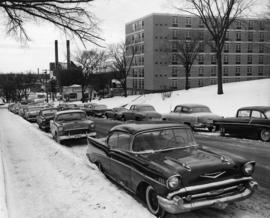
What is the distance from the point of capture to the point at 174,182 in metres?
4.96

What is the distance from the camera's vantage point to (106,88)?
270 feet

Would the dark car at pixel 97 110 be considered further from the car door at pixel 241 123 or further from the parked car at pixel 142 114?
the car door at pixel 241 123

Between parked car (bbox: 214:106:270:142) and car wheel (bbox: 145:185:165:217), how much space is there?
30.5ft

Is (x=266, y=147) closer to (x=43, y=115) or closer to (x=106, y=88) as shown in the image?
(x=43, y=115)

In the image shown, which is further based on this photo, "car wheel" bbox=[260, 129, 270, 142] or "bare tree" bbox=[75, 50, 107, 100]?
"bare tree" bbox=[75, 50, 107, 100]

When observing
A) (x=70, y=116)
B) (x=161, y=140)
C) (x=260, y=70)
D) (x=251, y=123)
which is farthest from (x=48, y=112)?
(x=260, y=70)

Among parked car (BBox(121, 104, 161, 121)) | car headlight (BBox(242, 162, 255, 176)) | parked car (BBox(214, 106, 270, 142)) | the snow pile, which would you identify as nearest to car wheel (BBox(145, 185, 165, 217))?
car headlight (BBox(242, 162, 255, 176))

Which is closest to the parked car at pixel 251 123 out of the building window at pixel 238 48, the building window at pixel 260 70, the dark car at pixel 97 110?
the dark car at pixel 97 110

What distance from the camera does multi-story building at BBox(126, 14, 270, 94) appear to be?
2527 inches

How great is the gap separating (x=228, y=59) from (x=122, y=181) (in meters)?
67.0

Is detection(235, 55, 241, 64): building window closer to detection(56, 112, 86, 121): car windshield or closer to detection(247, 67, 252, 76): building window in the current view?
detection(247, 67, 252, 76): building window

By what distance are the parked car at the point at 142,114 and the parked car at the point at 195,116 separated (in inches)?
102

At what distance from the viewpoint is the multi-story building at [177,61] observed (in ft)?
211

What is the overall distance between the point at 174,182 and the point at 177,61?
61.3m
